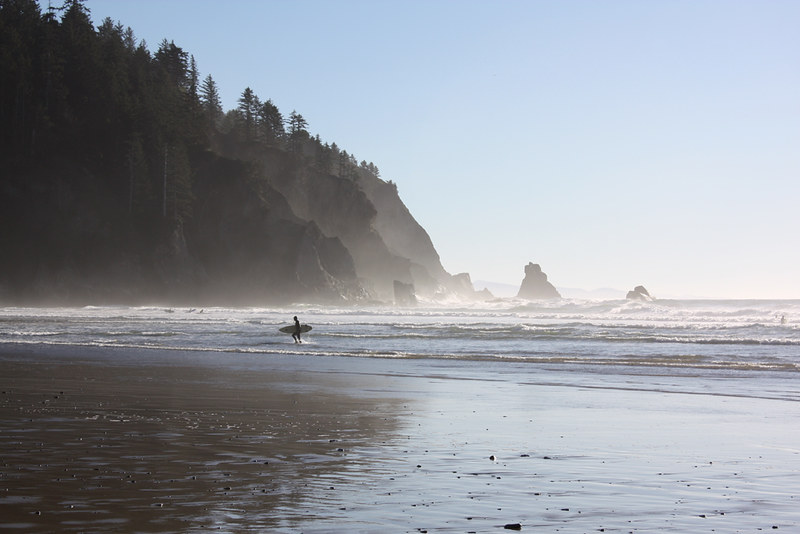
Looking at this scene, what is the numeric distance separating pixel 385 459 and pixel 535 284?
143 m

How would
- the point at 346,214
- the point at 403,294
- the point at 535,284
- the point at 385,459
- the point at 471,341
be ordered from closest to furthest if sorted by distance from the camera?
the point at 385,459 → the point at 471,341 → the point at 403,294 → the point at 346,214 → the point at 535,284

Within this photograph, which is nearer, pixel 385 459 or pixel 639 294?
pixel 385 459

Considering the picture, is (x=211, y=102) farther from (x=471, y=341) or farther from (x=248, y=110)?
(x=471, y=341)

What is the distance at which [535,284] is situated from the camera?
14888 centimetres

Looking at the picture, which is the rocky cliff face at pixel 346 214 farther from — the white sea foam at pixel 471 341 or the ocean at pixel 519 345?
the ocean at pixel 519 345

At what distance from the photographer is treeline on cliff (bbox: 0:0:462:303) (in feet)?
233

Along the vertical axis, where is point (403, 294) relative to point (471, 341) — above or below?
above

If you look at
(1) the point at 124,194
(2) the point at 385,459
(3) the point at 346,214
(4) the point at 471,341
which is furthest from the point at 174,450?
(3) the point at 346,214

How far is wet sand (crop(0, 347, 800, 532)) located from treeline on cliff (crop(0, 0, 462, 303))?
5935 cm

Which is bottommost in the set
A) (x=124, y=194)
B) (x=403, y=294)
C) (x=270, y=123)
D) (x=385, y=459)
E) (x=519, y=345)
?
(x=519, y=345)

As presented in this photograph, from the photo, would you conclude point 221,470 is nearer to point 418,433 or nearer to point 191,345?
point 418,433

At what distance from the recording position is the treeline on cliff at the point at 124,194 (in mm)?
71125

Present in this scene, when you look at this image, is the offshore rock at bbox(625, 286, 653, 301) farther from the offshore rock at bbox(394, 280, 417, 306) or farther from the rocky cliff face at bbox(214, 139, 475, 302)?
the offshore rock at bbox(394, 280, 417, 306)

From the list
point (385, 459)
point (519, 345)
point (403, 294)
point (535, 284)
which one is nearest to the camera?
point (385, 459)
